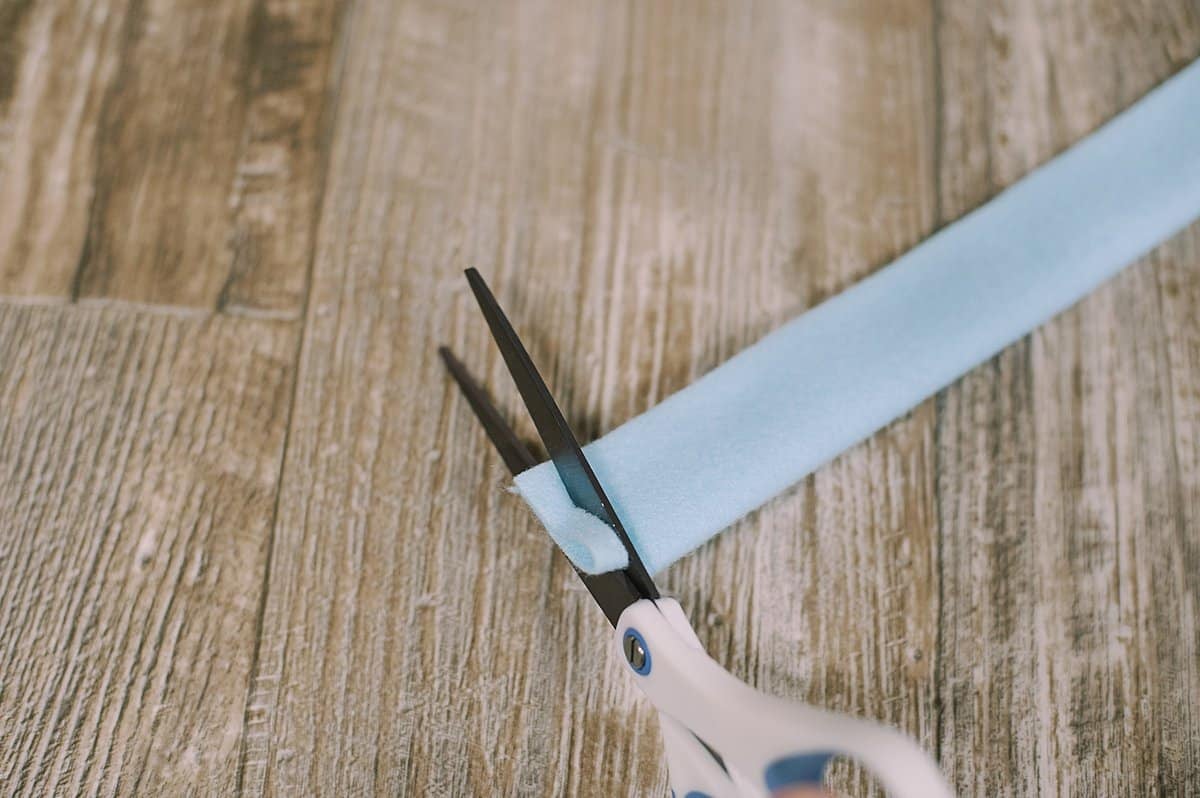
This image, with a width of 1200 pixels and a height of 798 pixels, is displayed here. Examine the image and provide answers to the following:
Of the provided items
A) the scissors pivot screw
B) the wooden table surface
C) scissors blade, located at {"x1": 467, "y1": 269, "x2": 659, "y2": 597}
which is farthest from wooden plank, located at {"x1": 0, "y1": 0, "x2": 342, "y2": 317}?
the scissors pivot screw

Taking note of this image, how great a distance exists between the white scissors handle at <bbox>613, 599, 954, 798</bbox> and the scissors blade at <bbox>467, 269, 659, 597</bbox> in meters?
0.02

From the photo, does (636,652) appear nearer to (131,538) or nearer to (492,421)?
(492,421)

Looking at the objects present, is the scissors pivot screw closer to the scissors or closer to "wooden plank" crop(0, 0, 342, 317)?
the scissors

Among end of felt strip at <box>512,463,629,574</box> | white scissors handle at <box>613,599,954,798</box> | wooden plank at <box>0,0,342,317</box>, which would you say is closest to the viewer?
white scissors handle at <box>613,599,954,798</box>

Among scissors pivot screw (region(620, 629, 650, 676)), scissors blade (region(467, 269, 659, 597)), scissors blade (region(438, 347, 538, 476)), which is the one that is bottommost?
scissors blade (region(438, 347, 538, 476))

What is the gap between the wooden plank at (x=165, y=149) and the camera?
47cm

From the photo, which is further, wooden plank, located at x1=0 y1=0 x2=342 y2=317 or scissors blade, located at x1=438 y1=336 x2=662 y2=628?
wooden plank, located at x1=0 y1=0 x2=342 y2=317

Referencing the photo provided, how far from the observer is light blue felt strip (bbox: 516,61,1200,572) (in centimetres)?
40

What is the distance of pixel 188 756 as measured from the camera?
15.3 inches

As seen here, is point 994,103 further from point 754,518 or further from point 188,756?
point 188,756

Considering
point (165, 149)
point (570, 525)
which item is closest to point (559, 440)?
point (570, 525)

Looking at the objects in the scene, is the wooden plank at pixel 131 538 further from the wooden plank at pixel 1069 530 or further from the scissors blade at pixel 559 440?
the wooden plank at pixel 1069 530

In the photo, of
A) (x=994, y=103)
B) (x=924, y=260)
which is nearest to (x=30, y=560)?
(x=924, y=260)

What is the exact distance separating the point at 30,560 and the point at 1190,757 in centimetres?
51
